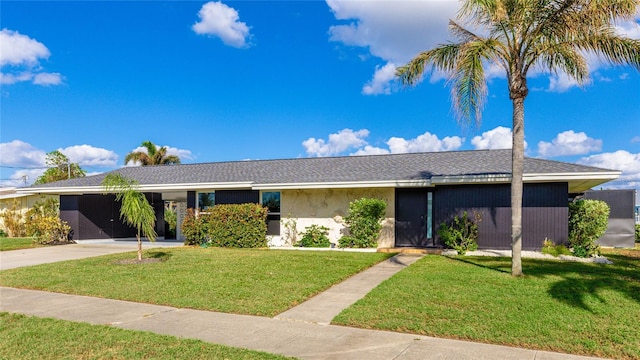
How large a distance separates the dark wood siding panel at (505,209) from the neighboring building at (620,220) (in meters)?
7.24

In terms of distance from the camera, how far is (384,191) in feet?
Answer: 50.0

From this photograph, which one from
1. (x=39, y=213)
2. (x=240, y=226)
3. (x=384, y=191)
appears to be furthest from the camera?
(x=39, y=213)

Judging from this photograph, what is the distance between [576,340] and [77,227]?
20.8 meters

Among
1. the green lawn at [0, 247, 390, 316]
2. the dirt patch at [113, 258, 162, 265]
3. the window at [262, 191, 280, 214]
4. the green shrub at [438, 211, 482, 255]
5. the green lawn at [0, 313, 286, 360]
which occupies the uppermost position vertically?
the window at [262, 191, 280, 214]

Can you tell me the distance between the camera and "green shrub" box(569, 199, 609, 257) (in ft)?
40.4

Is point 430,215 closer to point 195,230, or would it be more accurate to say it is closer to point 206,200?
point 195,230

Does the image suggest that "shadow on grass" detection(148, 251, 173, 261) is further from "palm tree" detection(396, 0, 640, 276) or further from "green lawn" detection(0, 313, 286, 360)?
"palm tree" detection(396, 0, 640, 276)

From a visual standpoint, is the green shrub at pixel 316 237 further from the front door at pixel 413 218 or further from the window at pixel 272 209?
the front door at pixel 413 218

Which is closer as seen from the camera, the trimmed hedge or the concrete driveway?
the concrete driveway

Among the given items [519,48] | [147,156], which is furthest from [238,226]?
[147,156]

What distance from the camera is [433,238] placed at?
14586 mm

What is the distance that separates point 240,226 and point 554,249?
10776mm

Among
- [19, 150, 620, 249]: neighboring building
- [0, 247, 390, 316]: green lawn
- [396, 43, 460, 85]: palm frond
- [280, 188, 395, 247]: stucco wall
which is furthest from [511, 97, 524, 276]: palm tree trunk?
[280, 188, 395, 247]: stucco wall

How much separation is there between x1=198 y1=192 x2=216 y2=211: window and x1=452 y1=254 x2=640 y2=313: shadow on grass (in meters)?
10.4
